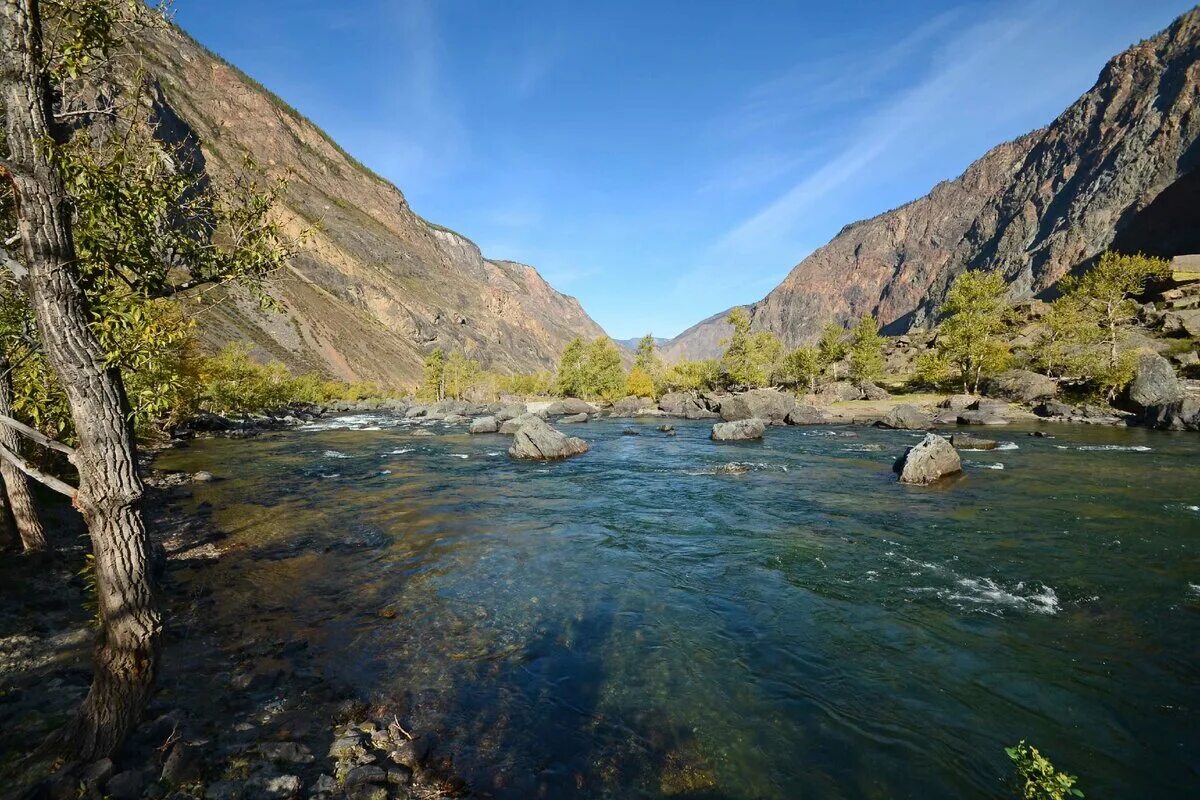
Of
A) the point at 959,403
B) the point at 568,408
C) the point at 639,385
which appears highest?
the point at 639,385

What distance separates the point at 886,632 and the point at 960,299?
263 ft

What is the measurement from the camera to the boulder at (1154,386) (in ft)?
150

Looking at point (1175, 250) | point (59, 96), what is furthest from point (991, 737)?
point (1175, 250)

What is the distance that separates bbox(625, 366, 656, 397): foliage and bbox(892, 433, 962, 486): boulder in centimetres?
9384

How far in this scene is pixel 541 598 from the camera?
40.1ft

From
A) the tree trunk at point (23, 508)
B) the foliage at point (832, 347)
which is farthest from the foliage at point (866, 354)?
the tree trunk at point (23, 508)

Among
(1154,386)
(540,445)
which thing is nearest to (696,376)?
(1154,386)

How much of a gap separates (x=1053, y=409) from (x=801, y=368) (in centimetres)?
5159

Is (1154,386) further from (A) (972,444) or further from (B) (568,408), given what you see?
(B) (568,408)

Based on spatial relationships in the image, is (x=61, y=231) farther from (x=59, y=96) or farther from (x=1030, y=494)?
(x=1030, y=494)

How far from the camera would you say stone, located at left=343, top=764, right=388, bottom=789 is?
6.14 meters

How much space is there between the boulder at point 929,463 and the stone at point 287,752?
986 inches

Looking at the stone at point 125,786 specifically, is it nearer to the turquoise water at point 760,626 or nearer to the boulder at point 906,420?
the turquoise water at point 760,626

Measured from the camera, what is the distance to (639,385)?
122500 millimetres
